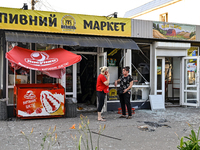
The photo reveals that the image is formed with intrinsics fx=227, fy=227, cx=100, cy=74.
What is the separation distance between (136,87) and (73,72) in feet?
9.55

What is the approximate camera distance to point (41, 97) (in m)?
7.40

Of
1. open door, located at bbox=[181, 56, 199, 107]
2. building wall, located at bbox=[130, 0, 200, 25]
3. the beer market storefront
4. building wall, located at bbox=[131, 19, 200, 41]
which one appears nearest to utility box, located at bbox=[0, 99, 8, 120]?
the beer market storefront

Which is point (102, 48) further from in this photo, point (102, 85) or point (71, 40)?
point (102, 85)

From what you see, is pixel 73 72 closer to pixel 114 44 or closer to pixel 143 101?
pixel 114 44

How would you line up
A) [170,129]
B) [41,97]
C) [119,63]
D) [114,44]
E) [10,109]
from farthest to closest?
1. [119,63]
2. [114,44]
3. [10,109]
4. [41,97]
5. [170,129]

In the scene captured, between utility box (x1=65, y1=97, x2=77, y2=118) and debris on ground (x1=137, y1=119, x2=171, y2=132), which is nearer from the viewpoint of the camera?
debris on ground (x1=137, y1=119, x2=171, y2=132)

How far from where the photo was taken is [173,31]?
986 cm

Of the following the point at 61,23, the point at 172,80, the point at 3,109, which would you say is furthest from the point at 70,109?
the point at 172,80

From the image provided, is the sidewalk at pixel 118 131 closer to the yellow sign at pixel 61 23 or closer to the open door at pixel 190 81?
the open door at pixel 190 81

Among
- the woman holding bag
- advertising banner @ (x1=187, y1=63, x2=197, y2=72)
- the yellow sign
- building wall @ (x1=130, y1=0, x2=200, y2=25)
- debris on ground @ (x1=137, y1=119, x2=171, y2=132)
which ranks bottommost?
debris on ground @ (x1=137, y1=119, x2=171, y2=132)

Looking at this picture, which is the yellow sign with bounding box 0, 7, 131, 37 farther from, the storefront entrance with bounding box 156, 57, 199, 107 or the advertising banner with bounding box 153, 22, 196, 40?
the storefront entrance with bounding box 156, 57, 199, 107

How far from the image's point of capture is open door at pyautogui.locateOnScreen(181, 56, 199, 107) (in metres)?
10.3

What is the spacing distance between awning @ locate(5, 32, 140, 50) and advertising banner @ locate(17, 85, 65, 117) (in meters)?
1.60

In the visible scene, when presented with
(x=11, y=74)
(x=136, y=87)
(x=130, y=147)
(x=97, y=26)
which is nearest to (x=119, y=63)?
(x=136, y=87)
